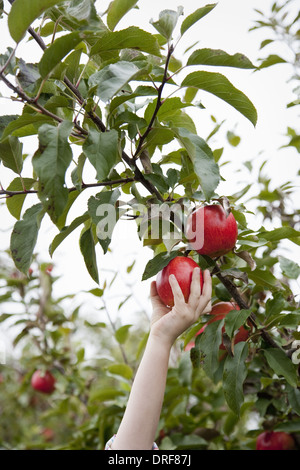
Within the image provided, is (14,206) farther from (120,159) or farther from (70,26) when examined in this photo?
(70,26)

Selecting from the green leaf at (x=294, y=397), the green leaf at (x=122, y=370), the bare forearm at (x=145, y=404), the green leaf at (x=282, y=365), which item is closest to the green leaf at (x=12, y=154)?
the bare forearm at (x=145, y=404)

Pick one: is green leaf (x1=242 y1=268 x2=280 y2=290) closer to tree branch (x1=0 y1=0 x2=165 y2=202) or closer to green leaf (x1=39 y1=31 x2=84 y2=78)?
tree branch (x1=0 y1=0 x2=165 y2=202)

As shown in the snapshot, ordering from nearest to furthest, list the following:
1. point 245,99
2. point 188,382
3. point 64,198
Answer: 1. point 64,198
2. point 245,99
3. point 188,382

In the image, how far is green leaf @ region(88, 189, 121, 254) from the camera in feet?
2.57

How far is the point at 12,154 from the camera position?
2.75 ft

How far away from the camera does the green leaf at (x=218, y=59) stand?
2.43ft

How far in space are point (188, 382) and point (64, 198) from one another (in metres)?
0.98

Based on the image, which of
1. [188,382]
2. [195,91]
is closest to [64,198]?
[195,91]

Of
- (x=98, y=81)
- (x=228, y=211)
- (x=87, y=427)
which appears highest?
(x=98, y=81)

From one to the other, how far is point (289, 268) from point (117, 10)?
79cm

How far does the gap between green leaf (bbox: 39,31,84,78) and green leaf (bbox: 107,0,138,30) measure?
0.16m

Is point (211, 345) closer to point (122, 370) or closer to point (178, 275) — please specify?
point (178, 275)

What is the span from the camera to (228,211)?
862 millimetres

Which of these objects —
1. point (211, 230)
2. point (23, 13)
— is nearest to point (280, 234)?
point (211, 230)
